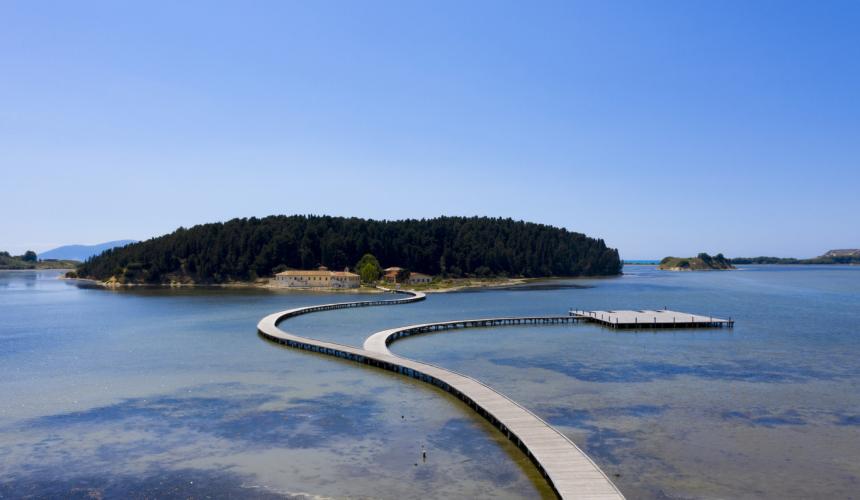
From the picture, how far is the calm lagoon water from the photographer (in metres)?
26.9

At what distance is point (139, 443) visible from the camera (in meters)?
31.9

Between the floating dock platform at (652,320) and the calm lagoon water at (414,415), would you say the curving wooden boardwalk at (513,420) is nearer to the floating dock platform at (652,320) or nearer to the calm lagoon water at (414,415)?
the calm lagoon water at (414,415)

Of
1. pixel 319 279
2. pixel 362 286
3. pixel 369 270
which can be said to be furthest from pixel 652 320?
pixel 369 270

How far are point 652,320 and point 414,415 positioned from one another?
179 ft

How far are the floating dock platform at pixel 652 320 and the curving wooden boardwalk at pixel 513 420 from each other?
104 feet

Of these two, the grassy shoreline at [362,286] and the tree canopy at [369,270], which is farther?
the tree canopy at [369,270]

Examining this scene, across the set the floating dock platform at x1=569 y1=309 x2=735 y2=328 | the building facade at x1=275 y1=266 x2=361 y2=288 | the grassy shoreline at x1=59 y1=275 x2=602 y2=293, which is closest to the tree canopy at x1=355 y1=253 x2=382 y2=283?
the grassy shoreline at x1=59 y1=275 x2=602 y2=293

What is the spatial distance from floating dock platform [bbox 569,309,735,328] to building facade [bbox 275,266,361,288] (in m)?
85.3

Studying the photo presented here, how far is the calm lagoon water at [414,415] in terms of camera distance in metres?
26.9

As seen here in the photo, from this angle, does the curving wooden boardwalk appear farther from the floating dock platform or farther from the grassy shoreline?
the grassy shoreline

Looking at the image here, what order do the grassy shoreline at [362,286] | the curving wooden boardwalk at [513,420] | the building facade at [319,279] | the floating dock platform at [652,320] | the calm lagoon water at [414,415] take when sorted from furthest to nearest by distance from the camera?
the building facade at [319,279] < the grassy shoreline at [362,286] < the floating dock platform at [652,320] < the calm lagoon water at [414,415] < the curving wooden boardwalk at [513,420]

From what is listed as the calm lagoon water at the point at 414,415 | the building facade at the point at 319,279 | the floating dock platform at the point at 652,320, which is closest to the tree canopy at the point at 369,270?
the building facade at the point at 319,279

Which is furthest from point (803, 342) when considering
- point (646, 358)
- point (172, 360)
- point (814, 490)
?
point (172, 360)

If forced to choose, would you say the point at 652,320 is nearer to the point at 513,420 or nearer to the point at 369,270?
the point at 513,420
